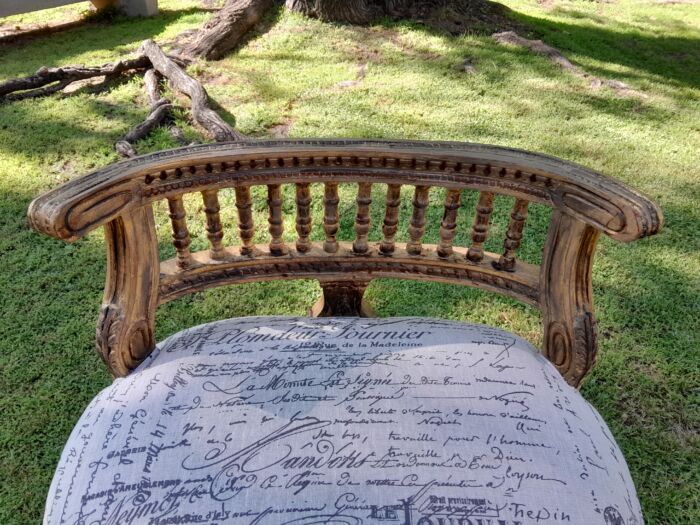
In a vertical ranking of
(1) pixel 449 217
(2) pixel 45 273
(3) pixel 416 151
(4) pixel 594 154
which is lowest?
(2) pixel 45 273

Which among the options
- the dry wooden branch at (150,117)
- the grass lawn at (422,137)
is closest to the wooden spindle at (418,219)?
the grass lawn at (422,137)

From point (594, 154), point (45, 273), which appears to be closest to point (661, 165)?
point (594, 154)

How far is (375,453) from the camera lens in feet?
3.46

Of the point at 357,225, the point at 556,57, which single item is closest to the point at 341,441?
the point at 357,225

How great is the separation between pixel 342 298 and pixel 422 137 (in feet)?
7.18

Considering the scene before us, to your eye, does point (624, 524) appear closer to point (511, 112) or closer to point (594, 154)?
point (594, 154)

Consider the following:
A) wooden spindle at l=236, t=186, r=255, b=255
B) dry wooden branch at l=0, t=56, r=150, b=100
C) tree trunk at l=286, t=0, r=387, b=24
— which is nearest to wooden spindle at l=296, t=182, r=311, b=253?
wooden spindle at l=236, t=186, r=255, b=255

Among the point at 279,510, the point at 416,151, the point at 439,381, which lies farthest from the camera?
the point at 416,151

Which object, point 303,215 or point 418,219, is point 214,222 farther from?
point 418,219

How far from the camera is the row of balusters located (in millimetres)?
1344

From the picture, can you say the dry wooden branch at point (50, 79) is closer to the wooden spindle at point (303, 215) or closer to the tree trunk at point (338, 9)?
the tree trunk at point (338, 9)

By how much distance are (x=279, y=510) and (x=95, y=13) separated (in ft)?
20.9

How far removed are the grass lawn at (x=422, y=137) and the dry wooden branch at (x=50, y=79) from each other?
14 centimetres

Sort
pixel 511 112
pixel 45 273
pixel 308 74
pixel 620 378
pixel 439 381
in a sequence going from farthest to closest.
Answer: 1. pixel 308 74
2. pixel 511 112
3. pixel 45 273
4. pixel 620 378
5. pixel 439 381
